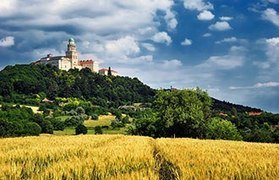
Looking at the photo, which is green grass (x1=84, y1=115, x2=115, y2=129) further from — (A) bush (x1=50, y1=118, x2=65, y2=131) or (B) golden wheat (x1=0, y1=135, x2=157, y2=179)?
(B) golden wheat (x1=0, y1=135, x2=157, y2=179)

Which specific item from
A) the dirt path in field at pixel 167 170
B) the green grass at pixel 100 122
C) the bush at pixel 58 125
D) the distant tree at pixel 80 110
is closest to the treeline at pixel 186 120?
the bush at pixel 58 125

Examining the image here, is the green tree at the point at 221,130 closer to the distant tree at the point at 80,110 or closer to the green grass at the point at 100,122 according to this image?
the green grass at the point at 100,122

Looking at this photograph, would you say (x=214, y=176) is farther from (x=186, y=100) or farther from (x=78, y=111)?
(x=78, y=111)

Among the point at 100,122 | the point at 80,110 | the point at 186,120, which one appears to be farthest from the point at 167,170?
the point at 80,110

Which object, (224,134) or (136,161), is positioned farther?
(224,134)

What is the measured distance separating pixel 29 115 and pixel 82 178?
155327 millimetres

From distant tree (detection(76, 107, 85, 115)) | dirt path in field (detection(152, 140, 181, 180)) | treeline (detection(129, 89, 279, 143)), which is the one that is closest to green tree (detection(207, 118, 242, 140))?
treeline (detection(129, 89, 279, 143))

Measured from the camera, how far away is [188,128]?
89750 millimetres

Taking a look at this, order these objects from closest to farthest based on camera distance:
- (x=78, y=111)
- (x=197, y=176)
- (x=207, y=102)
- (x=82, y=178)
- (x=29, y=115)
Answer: (x=197, y=176) < (x=82, y=178) < (x=207, y=102) < (x=29, y=115) < (x=78, y=111)

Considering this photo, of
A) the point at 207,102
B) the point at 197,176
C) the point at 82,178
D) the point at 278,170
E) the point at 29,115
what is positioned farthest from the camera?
the point at 29,115

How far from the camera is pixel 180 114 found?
89375mm

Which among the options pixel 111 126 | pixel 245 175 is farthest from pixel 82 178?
pixel 111 126

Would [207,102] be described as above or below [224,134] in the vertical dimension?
above

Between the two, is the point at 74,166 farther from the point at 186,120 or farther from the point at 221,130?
the point at 221,130
